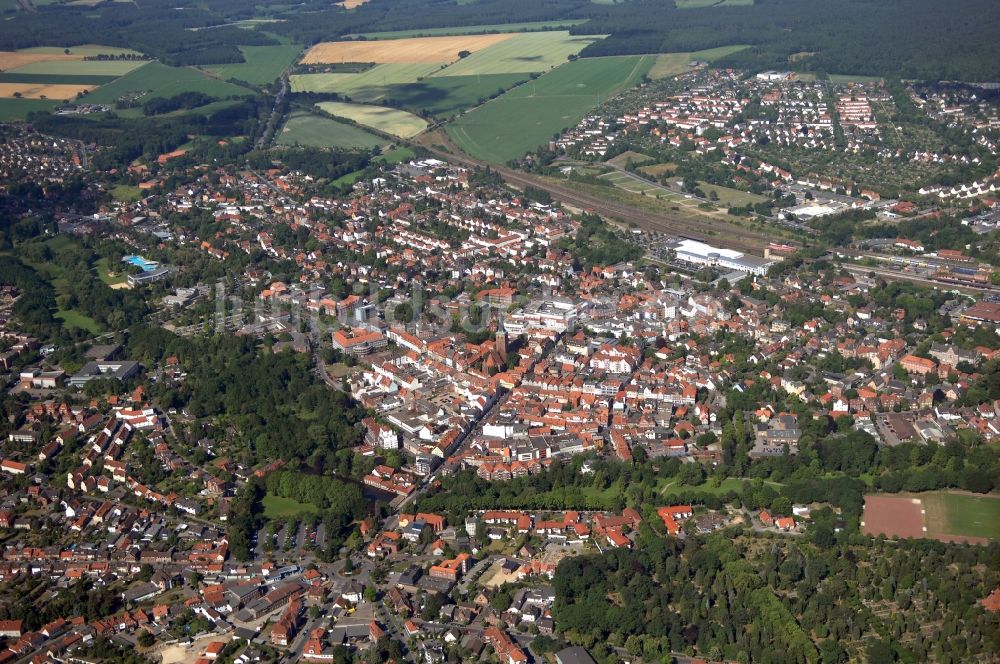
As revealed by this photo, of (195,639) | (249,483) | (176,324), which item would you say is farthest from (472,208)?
(195,639)

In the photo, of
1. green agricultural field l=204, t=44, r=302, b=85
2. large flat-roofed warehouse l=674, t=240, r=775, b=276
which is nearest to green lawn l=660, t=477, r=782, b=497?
large flat-roofed warehouse l=674, t=240, r=775, b=276

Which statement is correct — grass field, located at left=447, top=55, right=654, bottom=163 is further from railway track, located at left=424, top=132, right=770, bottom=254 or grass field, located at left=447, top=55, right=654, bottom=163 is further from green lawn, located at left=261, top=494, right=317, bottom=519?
green lawn, located at left=261, top=494, right=317, bottom=519

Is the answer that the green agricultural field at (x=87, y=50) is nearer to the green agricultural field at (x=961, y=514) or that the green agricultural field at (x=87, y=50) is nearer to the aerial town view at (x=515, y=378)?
the aerial town view at (x=515, y=378)

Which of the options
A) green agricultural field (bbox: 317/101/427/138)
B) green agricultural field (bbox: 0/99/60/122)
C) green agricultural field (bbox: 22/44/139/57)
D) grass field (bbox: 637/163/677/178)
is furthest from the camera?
green agricultural field (bbox: 22/44/139/57)

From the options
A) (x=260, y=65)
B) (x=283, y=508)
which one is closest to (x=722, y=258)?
(x=283, y=508)

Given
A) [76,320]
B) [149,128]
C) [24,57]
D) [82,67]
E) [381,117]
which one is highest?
[24,57]

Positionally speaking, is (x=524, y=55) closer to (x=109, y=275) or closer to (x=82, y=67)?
(x=82, y=67)
